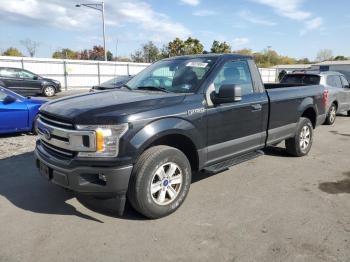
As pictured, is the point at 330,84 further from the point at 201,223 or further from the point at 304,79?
the point at 201,223

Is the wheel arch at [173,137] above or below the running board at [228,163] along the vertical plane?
above

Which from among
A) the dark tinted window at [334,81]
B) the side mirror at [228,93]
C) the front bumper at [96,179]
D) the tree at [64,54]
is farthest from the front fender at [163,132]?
the tree at [64,54]

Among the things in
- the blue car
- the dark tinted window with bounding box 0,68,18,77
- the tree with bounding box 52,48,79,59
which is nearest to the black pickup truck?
the blue car

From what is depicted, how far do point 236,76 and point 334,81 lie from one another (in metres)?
7.91

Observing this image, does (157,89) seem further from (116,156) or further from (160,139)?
(116,156)

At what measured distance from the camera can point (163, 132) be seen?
3889mm

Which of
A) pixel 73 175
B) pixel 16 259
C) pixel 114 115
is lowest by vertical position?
pixel 16 259

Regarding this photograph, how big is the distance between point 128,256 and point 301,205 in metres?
2.38

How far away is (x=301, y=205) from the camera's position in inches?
174

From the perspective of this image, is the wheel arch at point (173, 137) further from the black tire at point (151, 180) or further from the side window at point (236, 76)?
the side window at point (236, 76)

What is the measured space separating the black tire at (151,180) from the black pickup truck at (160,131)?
0.01 meters

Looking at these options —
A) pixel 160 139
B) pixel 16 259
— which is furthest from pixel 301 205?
pixel 16 259

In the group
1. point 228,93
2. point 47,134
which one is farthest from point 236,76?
point 47,134

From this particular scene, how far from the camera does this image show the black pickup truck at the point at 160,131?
3.58 metres
